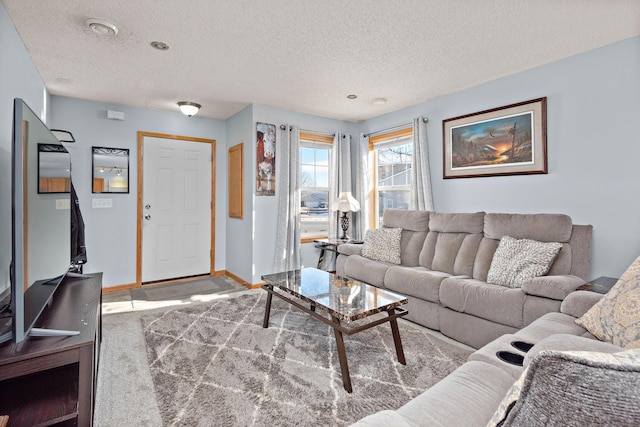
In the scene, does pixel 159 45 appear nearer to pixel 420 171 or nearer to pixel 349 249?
pixel 349 249

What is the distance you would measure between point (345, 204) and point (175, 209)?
2.46 metres

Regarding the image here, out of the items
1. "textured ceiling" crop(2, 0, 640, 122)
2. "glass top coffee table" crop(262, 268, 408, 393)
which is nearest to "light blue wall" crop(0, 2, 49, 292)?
"textured ceiling" crop(2, 0, 640, 122)

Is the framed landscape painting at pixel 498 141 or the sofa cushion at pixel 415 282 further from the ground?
the framed landscape painting at pixel 498 141

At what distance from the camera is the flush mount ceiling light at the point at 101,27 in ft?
7.39

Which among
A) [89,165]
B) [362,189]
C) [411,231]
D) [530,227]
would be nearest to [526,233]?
→ [530,227]

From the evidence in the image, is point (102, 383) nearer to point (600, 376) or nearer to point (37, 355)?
point (37, 355)

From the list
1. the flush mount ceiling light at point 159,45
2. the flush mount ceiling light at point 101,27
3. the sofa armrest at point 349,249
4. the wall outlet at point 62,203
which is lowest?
the sofa armrest at point 349,249

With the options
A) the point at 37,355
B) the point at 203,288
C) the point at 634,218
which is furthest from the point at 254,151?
the point at 634,218

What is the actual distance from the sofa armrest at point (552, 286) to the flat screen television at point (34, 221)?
2699mm

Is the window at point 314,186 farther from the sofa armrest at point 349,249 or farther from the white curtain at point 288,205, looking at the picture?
the sofa armrest at point 349,249

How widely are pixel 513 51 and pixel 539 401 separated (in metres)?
3.07

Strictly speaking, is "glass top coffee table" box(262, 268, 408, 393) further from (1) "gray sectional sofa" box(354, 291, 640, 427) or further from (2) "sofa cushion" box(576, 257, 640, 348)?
(2) "sofa cushion" box(576, 257, 640, 348)

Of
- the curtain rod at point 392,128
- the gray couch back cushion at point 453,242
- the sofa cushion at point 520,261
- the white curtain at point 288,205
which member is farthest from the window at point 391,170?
the sofa cushion at point 520,261

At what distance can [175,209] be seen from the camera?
15.4 ft
